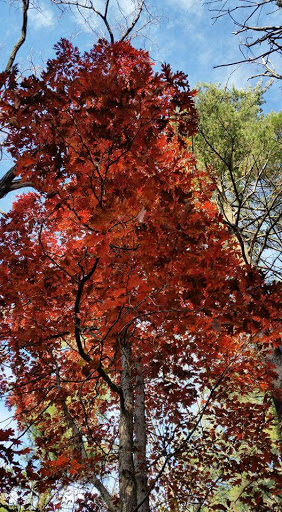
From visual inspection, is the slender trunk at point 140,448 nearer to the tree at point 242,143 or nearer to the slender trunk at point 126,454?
the slender trunk at point 126,454

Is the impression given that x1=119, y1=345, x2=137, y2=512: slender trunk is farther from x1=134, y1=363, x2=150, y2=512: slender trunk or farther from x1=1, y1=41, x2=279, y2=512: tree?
x1=134, y1=363, x2=150, y2=512: slender trunk

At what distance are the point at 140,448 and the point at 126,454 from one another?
2.76 meters

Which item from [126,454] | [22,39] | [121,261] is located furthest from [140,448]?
[22,39]

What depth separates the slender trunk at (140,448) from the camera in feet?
16.3

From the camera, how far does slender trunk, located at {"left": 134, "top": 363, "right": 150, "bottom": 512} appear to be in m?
4.95

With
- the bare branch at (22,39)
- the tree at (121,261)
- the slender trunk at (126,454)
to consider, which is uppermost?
the bare branch at (22,39)

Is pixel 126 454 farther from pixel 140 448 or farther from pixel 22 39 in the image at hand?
pixel 22 39

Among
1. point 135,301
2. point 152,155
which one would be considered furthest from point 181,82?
point 135,301

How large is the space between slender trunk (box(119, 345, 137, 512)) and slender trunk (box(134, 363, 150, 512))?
5.23 feet

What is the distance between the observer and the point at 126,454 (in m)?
3.04

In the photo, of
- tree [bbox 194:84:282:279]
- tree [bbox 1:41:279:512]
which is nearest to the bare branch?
tree [bbox 1:41:279:512]

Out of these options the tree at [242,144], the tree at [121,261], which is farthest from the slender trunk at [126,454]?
the tree at [242,144]

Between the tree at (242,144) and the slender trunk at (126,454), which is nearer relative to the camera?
the slender trunk at (126,454)

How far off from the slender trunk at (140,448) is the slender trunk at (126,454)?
159 cm
